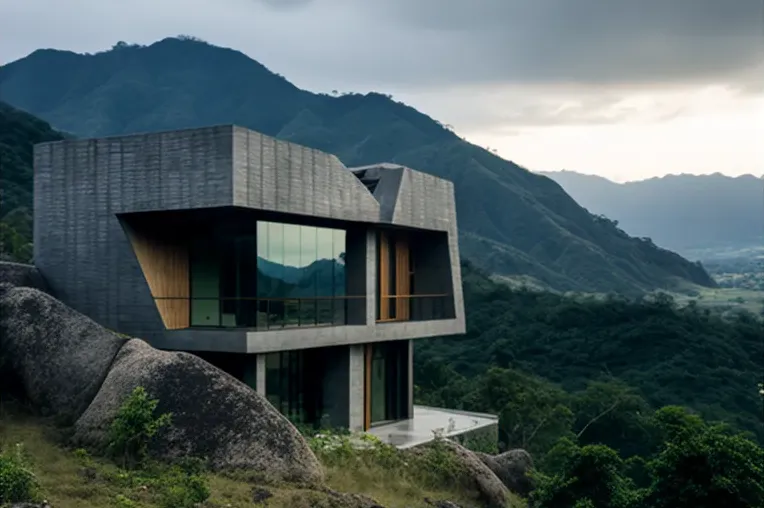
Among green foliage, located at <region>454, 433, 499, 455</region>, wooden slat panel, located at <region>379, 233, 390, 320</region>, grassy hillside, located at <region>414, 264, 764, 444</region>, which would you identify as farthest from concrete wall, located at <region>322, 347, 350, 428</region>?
grassy hillside, located at <region>414, 264, 764, 444</region>

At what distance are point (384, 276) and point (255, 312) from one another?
680 centimetres

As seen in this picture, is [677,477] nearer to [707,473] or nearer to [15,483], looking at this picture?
[707,473]

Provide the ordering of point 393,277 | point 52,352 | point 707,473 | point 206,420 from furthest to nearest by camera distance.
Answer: point 393,277
point 52,352
point 707,473
point 206,420

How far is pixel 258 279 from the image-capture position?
19453mm

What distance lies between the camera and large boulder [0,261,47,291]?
1844cm

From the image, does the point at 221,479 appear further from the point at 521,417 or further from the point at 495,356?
the point at 495,356

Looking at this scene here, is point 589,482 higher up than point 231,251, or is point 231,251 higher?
point 231,251

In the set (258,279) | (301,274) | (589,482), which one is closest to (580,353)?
(301,274)

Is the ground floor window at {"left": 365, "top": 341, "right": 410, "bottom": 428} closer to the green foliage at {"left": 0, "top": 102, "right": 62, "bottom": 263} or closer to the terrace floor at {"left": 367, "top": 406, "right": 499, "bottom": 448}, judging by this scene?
the terrace floor at {"left": 367, "top": 406, "right": 499, "bottom": 448}

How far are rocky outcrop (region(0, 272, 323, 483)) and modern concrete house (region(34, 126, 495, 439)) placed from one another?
3341 mm

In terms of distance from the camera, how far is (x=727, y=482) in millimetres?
13164

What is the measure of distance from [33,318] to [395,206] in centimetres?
1053

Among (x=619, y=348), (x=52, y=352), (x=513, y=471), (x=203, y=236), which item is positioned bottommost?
(x=619, y=348)

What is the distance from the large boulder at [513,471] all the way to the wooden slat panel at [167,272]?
7.75 m
